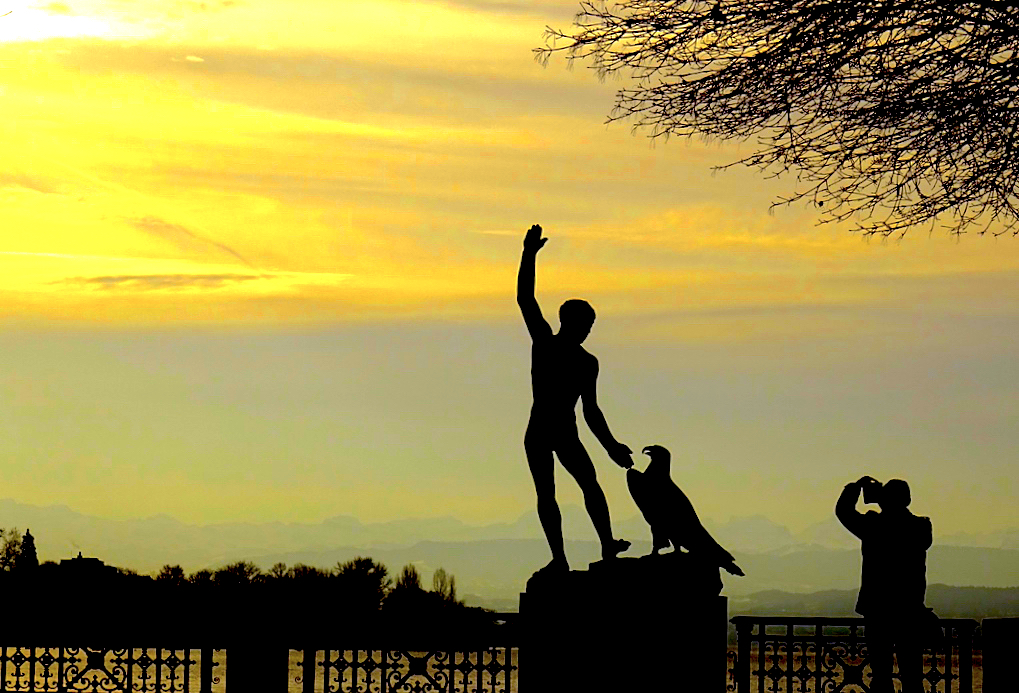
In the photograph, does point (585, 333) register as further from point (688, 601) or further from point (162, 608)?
point (162, 608)

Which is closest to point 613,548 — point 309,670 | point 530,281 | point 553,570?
point 553,570

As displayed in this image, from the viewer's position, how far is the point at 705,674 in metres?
13.1

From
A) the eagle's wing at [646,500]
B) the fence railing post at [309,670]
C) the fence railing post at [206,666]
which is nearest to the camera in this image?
the eagle's wing at [646,500]

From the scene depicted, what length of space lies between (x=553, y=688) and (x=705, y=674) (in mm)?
1149

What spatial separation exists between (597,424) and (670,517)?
3.06 ft

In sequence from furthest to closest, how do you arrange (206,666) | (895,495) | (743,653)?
(206,666), (743,653), (895,495)

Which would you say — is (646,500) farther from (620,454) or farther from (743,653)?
(743,653)

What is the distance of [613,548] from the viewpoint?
1305 cm

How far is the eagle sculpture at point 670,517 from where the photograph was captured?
13336 mm

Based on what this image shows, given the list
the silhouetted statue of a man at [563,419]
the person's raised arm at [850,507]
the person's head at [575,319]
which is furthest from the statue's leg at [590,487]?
the person's raised arm at [850,507]

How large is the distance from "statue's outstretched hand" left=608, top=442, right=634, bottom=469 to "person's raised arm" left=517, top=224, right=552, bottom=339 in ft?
3.49

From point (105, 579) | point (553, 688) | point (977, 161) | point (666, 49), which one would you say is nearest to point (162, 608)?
point (105, 579)

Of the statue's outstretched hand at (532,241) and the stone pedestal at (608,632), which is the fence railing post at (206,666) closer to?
the stone pedestal at (608,632)

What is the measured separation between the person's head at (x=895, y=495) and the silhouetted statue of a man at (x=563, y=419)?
2.39 m
